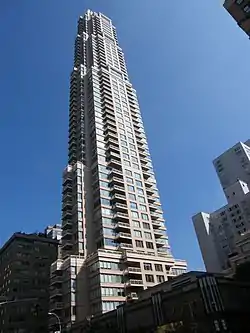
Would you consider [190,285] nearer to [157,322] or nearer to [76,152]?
[157,322]

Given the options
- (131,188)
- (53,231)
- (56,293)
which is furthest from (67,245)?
(53,231)

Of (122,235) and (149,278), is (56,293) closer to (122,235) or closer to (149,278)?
(122,235)

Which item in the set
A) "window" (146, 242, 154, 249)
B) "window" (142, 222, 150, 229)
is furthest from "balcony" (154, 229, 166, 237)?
"window" (146, 242, 154, 249)

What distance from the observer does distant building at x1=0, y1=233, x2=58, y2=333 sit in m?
78.8

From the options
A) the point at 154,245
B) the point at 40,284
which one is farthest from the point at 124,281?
the point at 40,284

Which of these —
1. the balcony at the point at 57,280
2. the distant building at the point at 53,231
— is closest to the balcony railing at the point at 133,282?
the balcony at the point at 57,280

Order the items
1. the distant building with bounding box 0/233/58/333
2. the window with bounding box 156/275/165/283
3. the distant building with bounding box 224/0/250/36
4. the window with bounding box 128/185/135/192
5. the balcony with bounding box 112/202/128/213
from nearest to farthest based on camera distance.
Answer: the distant building with bounding box 224/0/250/36, the window with bounding box 156/275/165/283, the balcony with bounding box 112/202/128/213, the distant building with bounding box 0/233/58/333, the window with bounding box 128/185/135/192

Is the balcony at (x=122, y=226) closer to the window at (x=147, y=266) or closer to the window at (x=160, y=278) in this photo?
the window at (x=147, y=266)

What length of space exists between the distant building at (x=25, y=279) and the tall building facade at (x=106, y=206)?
1873 centimetres

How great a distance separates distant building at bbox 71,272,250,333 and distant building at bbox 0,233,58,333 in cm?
4080

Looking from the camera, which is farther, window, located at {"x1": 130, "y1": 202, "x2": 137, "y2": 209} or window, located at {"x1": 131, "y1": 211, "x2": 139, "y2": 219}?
window, located at {"x1": 130, "y1": 202, "x2": 137, "y2": 209}

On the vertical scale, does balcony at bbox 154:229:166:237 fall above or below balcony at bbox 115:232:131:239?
above

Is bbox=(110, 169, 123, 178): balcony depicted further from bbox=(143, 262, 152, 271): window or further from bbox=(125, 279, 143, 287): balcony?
bbox=(125, 279, 143, 287): balcony

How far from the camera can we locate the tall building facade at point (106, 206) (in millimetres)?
63469
